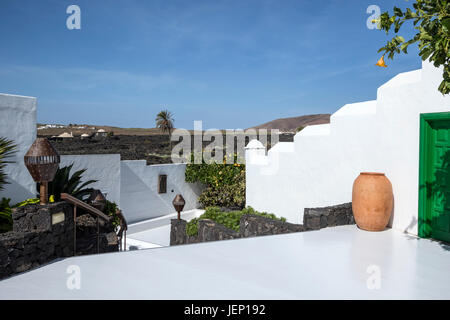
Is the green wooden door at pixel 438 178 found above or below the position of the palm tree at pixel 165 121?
below

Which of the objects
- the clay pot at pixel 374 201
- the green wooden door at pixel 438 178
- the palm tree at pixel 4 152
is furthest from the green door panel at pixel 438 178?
the palm tree at pixel 4 152

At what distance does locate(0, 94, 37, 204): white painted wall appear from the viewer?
24.1 ft

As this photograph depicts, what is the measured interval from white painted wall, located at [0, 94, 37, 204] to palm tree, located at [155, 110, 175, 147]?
2790cm

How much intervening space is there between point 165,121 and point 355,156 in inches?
1206

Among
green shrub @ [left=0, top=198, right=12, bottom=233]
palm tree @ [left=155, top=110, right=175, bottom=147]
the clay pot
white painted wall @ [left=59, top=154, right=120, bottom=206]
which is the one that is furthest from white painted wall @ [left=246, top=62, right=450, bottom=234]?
palm tree @ [left=155, top=110, right=175, bottom=147]

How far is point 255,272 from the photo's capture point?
3562 millimetres

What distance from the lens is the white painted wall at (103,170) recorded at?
11404 millimetres

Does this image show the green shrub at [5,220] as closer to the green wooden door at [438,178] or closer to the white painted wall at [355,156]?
the white painted wall at [355,156]

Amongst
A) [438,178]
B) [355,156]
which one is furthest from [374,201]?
[355,156]

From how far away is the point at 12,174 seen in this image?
7406mm

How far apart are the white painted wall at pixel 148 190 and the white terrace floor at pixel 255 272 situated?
9531mm

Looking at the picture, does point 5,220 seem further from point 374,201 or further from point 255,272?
point 374,201
